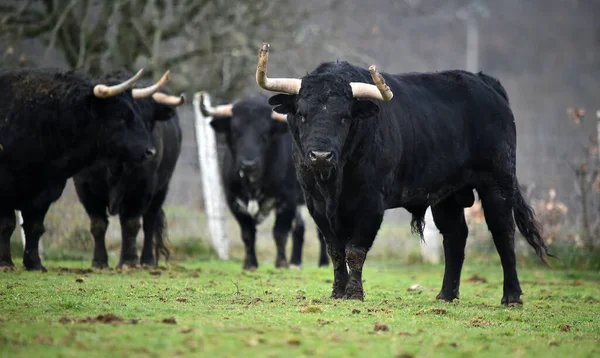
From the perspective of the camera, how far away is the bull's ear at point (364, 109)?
27.1 feet

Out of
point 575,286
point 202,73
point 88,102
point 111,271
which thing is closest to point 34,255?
point 111,271

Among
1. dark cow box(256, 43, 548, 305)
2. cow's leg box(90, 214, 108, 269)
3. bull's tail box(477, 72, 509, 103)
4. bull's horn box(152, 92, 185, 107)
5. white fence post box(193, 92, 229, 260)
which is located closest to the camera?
dark cow box(256, 43, 548, 305)

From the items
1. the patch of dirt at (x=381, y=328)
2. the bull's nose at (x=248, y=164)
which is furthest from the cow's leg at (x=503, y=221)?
the bull's nose at (x=248, y=164)

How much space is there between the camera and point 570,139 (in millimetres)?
17219

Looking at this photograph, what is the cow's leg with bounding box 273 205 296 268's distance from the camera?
1425cm

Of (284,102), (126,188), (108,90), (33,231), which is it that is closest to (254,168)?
(126,188)

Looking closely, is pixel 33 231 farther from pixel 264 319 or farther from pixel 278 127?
pixel 264 319

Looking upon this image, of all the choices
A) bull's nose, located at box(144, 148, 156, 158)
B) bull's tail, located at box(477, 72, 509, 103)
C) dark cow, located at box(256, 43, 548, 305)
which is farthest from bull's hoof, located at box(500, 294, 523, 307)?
bull's nose, located at box(144, 148, 156, 158)

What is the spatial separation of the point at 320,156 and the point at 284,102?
3.07 ft

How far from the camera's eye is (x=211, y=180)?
17594 mm

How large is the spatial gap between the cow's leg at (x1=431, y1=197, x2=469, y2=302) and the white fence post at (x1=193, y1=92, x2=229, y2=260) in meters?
7.80

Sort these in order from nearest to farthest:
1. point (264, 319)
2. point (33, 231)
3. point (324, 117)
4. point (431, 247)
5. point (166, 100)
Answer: point (264, 319), point (324, 117), point (33, 231), point (166, 100), point (431, 247)

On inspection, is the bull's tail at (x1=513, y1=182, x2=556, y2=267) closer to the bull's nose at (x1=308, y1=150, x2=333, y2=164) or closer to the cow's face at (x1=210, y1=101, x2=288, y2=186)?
the bull's nose at (x1=308, y1=150, x2=333, y2=164)

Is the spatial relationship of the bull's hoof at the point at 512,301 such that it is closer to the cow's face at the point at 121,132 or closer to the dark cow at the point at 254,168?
the cow's face at the point at 121,132
